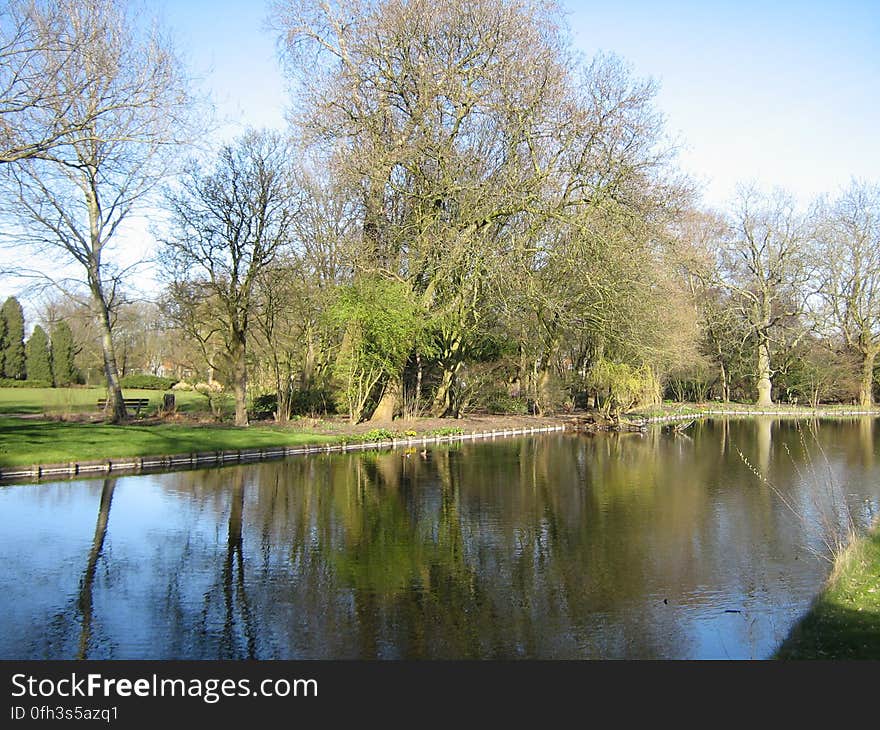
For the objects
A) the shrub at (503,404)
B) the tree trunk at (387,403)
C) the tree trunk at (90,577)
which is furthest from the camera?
the shrub at (503,404)

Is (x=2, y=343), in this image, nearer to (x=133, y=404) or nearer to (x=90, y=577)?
(x=133, y=404)

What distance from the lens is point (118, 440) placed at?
1662 centimetres

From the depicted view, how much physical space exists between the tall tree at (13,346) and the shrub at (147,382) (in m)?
9.04

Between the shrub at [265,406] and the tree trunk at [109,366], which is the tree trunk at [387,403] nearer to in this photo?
the shrub at [265,406]

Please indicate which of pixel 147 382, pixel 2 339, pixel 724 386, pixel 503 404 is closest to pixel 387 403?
pixel 503 404

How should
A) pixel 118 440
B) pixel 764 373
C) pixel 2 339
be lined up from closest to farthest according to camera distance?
pixel 118 440
pixel 764 373
pixel 2 339

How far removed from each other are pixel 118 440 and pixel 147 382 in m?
28.3

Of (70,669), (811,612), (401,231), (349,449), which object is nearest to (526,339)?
(401,231)

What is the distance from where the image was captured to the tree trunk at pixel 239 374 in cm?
2189

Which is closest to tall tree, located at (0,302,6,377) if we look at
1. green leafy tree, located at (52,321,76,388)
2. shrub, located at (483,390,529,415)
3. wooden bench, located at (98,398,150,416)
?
green leafy tree, located at (52,321,76,388)

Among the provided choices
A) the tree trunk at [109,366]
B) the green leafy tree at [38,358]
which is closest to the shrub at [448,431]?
the tree trunk at [109,366]

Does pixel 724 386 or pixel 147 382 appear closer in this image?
pixel 724 386

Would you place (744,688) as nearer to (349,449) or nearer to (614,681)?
(614,681)

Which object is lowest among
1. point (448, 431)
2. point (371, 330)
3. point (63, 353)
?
point (448, 431)
